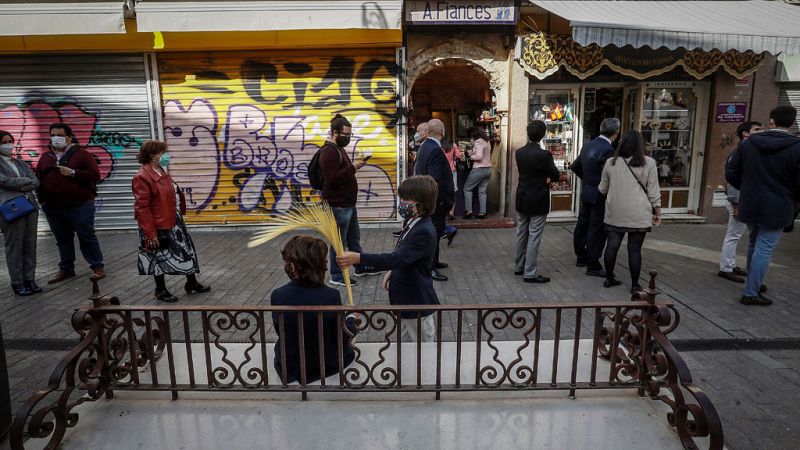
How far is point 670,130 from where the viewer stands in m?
9.29

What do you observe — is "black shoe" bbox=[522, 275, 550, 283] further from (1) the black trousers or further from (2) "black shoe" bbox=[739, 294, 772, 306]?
(2) "black shoe" bbox=[739, 294, 772, 306]

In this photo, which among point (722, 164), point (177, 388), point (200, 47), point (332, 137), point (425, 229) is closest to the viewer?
point (177, 388)

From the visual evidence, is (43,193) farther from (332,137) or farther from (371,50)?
(371,50)

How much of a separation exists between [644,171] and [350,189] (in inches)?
122

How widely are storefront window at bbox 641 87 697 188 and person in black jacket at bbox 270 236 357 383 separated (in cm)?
831

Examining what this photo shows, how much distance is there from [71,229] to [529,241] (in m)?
5.45

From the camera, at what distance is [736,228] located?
18.2 ft

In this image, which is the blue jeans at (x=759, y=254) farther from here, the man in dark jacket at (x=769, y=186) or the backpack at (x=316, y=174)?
the backpack at (x=316, y=174)

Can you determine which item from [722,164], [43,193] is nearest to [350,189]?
[43,193]

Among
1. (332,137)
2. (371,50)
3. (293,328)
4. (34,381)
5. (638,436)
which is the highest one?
(371,50)

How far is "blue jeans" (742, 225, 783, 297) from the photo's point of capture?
4.86 m

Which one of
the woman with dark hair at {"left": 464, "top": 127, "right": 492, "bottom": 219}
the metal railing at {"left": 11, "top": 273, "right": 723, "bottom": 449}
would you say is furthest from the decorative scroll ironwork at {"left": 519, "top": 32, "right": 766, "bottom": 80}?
the metal railing at {"left": 11, "top": 273, "right": 723, "bottom": 449}

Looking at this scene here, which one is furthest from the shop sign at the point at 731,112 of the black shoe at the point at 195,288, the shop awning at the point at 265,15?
the black shoe at the point at 195,288

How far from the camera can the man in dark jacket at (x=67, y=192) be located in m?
5.62
